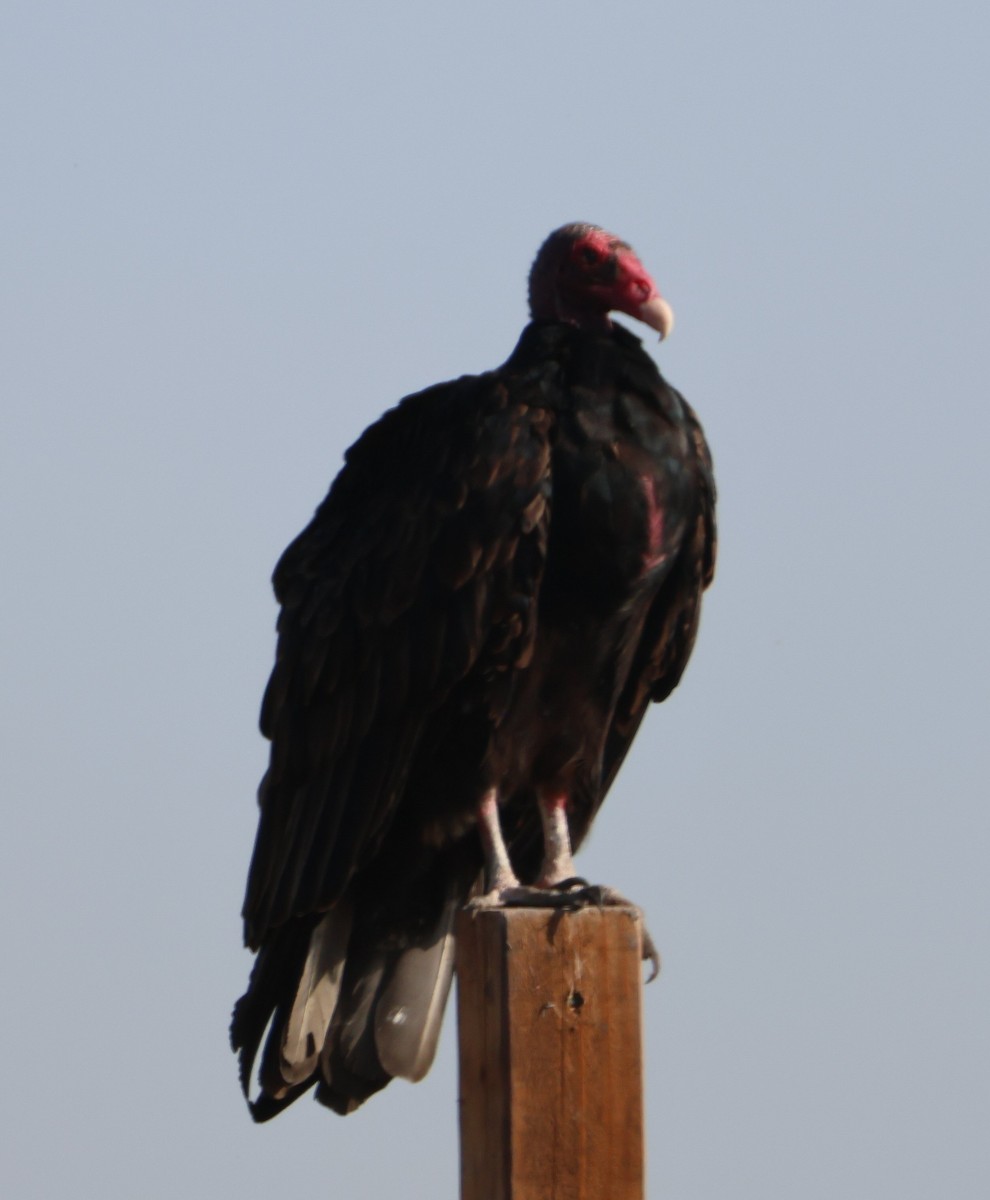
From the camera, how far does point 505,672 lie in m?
4.26

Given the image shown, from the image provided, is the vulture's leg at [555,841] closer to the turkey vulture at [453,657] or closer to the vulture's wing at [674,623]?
the turkey vulture at [453,657]

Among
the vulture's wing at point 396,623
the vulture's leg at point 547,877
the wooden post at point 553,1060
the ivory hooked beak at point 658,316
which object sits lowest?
the wooden post at point 553,1060

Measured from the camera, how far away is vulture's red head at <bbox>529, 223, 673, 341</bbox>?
4555 millimetres

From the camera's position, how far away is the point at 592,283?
461 centimetres

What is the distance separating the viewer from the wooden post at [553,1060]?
10.0 ft

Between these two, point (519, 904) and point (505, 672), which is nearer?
point (519, 904)

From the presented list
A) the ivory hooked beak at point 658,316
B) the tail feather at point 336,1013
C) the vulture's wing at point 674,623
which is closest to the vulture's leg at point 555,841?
the vulture's wing at point 674,623

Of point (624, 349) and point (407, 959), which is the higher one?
point (624, 349)

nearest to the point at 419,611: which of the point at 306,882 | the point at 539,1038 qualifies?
the point at 306,882

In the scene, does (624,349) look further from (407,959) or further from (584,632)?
(407,959)

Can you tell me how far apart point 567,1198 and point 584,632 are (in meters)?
1.57

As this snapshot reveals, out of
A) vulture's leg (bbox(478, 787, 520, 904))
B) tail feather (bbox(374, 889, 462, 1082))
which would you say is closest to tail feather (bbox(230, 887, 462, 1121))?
tail feather (bbox(374, 889, 462, 1082))

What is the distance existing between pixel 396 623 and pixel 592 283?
35.1 inches

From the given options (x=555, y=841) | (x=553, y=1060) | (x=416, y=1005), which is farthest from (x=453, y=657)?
(x=553, y=1060)
